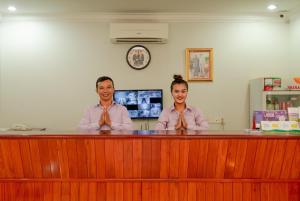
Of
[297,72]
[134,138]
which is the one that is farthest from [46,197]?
[297,72]

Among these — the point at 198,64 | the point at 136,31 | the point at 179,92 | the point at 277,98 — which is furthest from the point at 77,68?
the point at 277,98

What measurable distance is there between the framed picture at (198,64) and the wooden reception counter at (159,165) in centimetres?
299

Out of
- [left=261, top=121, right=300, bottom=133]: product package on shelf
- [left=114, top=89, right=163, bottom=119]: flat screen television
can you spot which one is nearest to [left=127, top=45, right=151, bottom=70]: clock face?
[left=114, top=89, right=163, bottom=119]: flat screen television

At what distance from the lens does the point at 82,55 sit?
465 cm

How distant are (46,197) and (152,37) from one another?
10.5ft

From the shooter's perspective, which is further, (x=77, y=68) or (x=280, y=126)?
(x=77, y=68)

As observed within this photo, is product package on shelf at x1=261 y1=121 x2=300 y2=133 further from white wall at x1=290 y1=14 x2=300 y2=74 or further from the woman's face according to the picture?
white wall at x1=290 y1=14 x2=300 y2=74

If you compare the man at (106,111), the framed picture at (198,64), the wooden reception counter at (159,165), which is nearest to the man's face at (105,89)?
the man at (106,111)

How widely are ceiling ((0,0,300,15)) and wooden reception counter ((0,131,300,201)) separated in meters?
2.76

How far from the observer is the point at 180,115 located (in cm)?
240

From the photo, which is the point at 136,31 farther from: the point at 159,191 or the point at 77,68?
the point at 159,191

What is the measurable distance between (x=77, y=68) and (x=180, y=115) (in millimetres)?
2692

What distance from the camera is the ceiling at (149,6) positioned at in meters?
4.01

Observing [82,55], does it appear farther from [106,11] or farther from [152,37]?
[152,37]
